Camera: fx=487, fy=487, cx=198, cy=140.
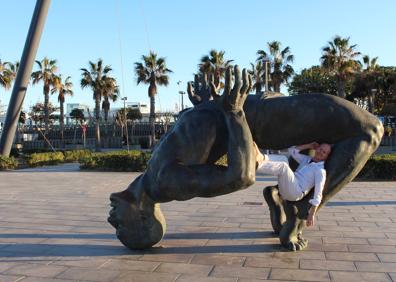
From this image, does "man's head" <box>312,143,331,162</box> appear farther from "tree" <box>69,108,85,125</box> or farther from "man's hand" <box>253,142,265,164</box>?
"tree" <box>69,108,85,125</box>

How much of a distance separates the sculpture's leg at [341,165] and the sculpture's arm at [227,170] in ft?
2.57

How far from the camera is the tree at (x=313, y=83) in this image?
51.2 m

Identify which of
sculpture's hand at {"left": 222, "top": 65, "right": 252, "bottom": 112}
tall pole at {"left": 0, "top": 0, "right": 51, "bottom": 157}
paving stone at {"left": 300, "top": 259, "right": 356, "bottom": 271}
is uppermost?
tall pole at {"left": 0, "top": 0, "right": 51, "bottom": 157}

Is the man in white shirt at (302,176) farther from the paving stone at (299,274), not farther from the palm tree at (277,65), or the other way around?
the palm tree at (277,65)

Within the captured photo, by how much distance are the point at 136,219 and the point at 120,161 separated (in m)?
11.9

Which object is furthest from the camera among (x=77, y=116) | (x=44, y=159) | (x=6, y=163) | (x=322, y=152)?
(x=77, y=116)

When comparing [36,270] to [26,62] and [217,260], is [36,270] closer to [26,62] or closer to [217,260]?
[217,260]

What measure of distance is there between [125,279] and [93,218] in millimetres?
3328

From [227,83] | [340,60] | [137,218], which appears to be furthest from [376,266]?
[340,60]

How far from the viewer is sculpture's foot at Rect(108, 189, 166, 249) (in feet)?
16.2

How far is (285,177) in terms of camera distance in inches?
186

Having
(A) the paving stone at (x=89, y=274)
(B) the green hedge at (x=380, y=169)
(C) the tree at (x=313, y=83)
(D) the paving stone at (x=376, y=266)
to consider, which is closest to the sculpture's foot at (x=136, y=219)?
(A) the paving stone at (x=89, y=274)

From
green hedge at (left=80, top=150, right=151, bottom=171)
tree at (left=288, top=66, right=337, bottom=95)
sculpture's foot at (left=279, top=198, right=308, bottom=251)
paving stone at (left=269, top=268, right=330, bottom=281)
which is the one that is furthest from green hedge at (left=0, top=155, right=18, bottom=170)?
tree at (left=288, top=66, right=337, bottom=95)

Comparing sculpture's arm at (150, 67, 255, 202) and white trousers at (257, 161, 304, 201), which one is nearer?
sculpture's arm at (150, 67, 255, 202)
